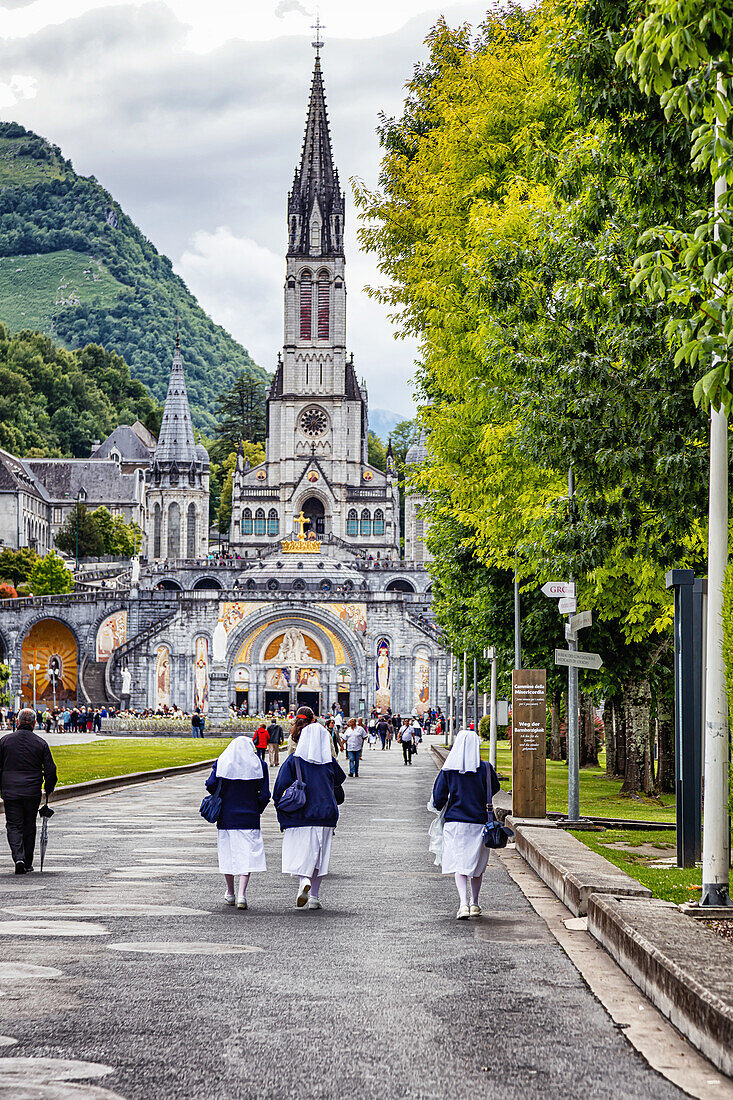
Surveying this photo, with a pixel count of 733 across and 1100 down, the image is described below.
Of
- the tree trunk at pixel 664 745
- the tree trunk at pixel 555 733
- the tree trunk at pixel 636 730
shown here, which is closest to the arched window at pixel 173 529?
the tree trunk at pixel 555 733

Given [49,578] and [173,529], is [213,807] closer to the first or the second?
[49,578]

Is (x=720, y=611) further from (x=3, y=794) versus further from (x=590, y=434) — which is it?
(x=3, y=794)

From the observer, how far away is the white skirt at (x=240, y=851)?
11.4 metres

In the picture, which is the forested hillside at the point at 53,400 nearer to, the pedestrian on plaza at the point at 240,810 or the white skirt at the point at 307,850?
the pedestrian on plaza at the point at 240,810

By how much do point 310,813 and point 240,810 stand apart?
2.13 feet

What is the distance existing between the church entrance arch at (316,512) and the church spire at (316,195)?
948 inches

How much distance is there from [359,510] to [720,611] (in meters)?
115

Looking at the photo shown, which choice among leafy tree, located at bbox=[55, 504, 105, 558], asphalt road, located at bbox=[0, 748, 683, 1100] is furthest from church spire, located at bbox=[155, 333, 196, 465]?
asphalt road, located at bbox=[0, 748, 683, 1100]

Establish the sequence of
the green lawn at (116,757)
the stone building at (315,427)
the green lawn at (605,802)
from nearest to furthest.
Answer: the green lawn at (605,802) → the green lawn at (116,757) → the stone building at (315,427)

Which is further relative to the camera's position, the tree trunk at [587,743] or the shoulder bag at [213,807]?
the tree trunk at [587,743]

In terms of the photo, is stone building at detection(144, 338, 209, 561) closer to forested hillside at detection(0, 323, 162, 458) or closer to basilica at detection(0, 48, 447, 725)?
basilica at detection(0, 48, 447, 725)

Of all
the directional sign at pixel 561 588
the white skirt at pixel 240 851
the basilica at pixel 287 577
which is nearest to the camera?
the white skirt at pixel 240 851

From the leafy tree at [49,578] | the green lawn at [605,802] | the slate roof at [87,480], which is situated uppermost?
the slate roof at [87,480]

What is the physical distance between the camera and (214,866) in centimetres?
1454
